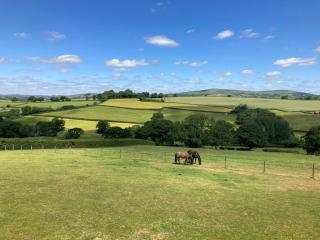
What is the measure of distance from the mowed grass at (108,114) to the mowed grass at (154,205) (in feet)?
292

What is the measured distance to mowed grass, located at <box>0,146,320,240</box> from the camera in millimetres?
17719

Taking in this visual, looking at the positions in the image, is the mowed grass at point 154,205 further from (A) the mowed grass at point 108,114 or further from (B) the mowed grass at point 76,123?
(A) the mowed grass at point 108,114

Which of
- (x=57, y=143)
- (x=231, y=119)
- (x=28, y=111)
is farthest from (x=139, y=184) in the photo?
(x=28, y=111)

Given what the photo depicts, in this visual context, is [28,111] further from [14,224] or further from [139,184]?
[14,224]

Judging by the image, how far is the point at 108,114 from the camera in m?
133

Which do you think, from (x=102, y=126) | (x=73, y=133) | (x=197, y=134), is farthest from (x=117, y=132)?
(x=197, y=134)

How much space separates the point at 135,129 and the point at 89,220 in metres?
91.3

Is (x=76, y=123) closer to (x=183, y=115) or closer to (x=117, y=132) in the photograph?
(x=117, y=132)

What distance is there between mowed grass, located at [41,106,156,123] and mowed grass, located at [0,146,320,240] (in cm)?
8911

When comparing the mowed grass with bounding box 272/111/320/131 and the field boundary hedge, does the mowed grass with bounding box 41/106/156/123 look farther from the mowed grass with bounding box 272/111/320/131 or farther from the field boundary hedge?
the mowed grass with bounding box 272/111/320/131

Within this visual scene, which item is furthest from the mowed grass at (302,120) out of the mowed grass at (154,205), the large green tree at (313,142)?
the mowed grass at (154,205)

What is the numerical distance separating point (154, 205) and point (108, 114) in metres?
A: 112

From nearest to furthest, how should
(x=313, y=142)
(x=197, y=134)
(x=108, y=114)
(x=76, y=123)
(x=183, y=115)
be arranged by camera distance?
1. (x=313, y=142)
2. (x=197, y=134)
3. (x=76, y=123)
4. (x=108, y=114)
5. (x=183, y=115)

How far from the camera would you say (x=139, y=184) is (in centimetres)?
3027
